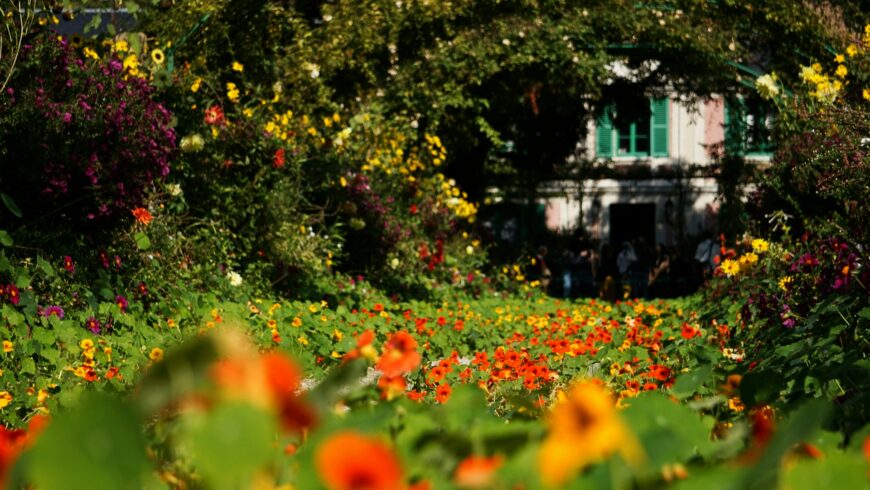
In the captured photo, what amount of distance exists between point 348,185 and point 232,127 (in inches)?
65.4

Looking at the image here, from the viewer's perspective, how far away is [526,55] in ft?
38.4

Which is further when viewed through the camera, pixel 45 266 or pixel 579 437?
pixel 45 266

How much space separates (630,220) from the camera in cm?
2434

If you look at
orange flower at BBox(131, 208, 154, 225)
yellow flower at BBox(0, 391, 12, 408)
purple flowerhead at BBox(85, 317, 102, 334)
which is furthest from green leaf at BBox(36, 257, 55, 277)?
yellow flower at BBox(0, 391, 12, 408)

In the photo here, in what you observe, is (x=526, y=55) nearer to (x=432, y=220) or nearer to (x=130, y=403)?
(x=432, y=220)

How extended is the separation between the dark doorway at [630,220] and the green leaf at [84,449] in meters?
23.8

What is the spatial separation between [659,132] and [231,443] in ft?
79.0

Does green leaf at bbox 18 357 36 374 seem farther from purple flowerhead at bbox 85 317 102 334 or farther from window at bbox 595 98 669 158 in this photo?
window at bbox 595 98 669 158

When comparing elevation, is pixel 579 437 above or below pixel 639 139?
above

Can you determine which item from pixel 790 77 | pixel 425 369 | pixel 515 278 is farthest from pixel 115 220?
pixel 790 77

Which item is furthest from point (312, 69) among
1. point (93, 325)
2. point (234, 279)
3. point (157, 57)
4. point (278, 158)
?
point (93, 325)

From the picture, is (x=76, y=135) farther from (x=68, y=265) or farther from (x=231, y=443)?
(x=231, y=443)

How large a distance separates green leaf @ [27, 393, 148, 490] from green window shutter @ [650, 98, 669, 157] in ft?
78.8

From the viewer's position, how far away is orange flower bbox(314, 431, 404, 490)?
2.36 ft
